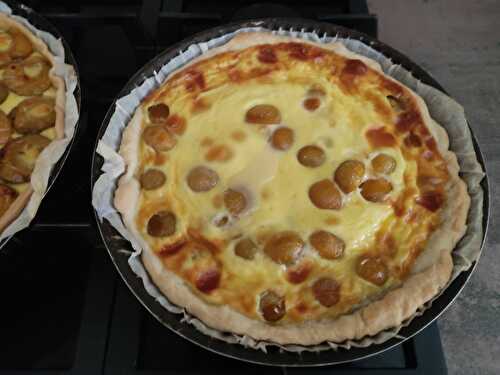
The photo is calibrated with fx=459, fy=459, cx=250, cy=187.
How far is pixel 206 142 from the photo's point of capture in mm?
1971

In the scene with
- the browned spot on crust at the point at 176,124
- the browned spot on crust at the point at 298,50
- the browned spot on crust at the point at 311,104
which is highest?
the browned spot on crust at the point at 298,50

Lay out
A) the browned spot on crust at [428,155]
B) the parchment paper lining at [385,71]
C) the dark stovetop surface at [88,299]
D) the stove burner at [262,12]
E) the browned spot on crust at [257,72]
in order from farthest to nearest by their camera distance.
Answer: the stove burner at [262,12]
the browned spot on crust at [257,72]
the browned spot on crust at [428,155]
the dark stovetop surface at [88,299]
the parchment paper lining at [385,71]

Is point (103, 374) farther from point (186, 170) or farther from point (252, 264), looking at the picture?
point (186, 170)

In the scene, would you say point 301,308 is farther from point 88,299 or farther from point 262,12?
point 262,12

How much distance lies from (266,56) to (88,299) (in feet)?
4.42

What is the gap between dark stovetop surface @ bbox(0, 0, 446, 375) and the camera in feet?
5.78

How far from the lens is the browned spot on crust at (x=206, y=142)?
1.96 metres

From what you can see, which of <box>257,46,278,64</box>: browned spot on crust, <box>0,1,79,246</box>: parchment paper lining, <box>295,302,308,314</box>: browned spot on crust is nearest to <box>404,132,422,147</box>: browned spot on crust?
<box>257,46,278,64</box>: browned spot on crust

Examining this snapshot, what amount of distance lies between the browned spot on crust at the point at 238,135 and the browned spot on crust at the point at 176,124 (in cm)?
22

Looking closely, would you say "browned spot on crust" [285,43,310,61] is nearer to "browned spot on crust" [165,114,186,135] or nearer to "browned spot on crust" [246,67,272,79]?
"browned spot on crust" [246,67,272,79]

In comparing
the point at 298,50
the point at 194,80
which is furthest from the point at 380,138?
the point at 194,80

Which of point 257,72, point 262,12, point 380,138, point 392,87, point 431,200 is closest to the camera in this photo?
point 431,200

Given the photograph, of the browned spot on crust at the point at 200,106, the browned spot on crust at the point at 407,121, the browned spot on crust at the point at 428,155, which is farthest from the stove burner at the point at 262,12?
the browned spot on crust at the point at 428,155

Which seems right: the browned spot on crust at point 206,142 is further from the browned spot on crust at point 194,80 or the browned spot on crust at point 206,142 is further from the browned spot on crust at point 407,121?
the browned spot on crust at point 407,121
